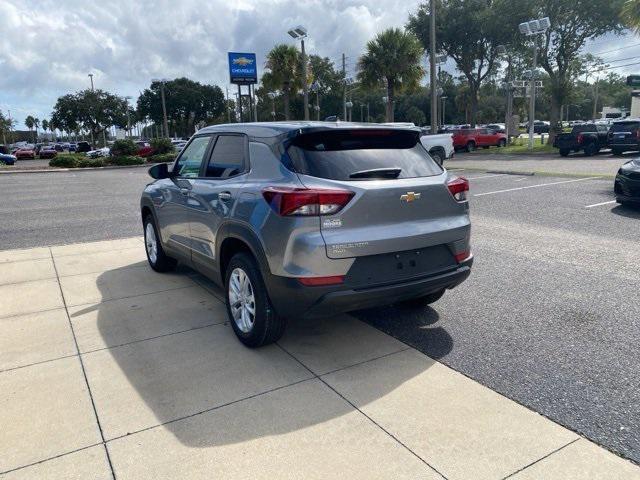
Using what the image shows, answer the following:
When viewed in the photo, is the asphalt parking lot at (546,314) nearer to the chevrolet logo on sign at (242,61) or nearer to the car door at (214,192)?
the car door at (214,192)

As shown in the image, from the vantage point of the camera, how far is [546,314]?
4586 millimetres

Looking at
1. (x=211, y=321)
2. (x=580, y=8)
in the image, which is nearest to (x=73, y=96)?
(x=580, y=8)

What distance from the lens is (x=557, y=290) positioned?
5227mm

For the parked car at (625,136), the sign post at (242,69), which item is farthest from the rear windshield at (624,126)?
the sign post at (242,69)

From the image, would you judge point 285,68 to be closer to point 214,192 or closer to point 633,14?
point 633,14

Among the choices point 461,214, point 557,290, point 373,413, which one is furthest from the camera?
point 557,290

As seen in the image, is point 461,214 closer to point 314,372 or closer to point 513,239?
point 314,372

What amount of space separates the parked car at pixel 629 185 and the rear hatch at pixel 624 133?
50.3ft

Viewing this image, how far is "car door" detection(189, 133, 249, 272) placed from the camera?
13.4 ft

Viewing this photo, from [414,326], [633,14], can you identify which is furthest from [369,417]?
[633,14]

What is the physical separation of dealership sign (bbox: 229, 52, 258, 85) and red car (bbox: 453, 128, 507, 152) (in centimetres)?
1883

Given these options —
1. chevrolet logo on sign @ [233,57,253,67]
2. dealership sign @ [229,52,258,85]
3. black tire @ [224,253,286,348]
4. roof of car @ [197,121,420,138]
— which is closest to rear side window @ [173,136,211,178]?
roof of car @ [197,121,420,138]

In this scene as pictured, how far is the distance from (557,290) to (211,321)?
3.51 meters

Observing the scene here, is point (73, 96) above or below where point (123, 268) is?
above
